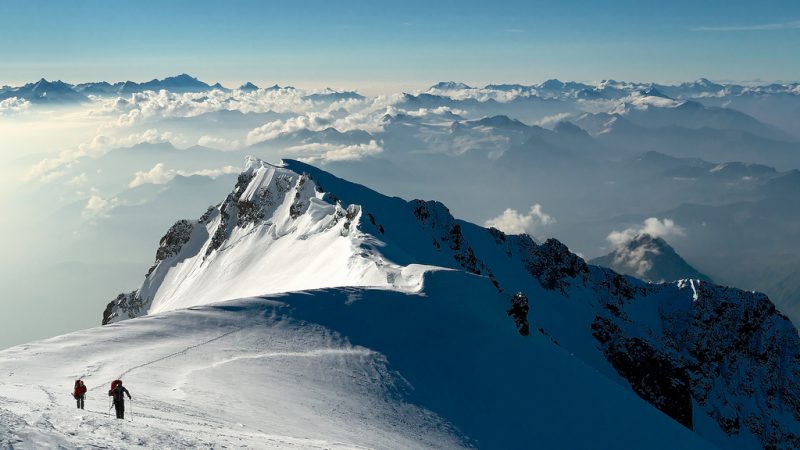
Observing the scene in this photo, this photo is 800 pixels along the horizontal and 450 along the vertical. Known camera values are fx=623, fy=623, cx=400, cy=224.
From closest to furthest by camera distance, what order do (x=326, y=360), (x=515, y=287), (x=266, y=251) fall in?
(x=326, y=360) → (x=266, y=251) → (x=515, y=287)

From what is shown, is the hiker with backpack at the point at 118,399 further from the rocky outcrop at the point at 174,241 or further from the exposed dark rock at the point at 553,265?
the exposed dark rock at the point at 553,265

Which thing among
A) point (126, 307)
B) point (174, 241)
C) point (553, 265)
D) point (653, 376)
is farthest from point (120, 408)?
point (553, 265)

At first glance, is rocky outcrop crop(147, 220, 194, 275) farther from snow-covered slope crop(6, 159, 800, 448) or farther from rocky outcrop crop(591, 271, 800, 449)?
rocky outcrop crop(591, 271, 800, 449)

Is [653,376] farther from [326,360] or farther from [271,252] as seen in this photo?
[326,360]

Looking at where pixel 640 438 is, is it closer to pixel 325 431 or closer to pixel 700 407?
pixel 325 431

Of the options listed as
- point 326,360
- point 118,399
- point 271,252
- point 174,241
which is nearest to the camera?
point 118,399

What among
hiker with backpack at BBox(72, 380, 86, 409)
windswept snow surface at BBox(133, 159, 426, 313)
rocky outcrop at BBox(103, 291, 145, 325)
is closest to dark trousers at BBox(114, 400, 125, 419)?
hiker with backpack at BBox(72, 380, 86, 409)
